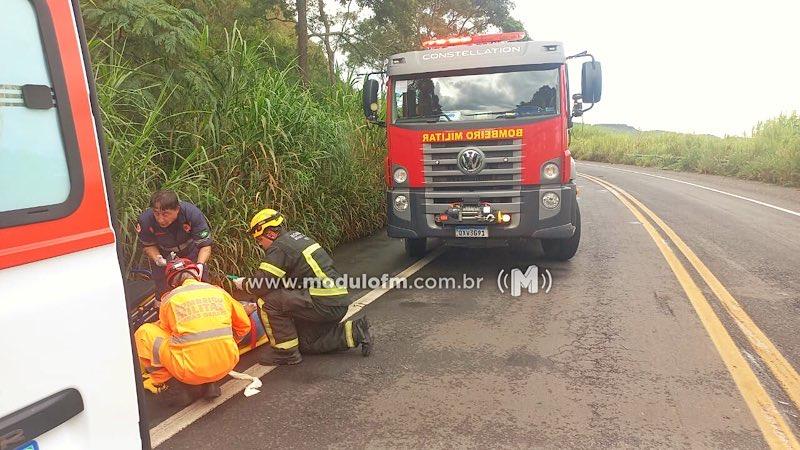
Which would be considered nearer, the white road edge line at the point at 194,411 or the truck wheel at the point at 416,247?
the white road edge line at the point at 194,411

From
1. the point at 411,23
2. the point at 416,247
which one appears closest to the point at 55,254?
the point at 416,247

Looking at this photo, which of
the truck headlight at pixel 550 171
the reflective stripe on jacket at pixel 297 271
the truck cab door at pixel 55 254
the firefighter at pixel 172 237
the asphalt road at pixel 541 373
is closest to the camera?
the truck cab door at pixel 55 254

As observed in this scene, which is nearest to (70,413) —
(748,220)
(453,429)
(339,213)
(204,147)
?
(453,429)

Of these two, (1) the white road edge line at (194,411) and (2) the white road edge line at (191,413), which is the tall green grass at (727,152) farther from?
(2) the white road edge line at (191,413)

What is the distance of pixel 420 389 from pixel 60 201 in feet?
8.10

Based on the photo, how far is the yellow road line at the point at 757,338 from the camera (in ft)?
11.0

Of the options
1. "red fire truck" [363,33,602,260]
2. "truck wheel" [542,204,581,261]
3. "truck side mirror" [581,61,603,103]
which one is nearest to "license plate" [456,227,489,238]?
"red fire truck" [363,33,602,260]

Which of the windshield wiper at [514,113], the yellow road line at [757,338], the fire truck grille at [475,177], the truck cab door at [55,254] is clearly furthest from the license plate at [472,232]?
the truck cab door at [55,254]

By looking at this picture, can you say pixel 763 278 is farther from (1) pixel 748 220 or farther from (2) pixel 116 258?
(2) pixel 116 258

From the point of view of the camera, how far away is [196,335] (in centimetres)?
298

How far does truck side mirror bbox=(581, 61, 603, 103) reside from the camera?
240 inches

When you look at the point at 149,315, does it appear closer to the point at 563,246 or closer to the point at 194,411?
the point at 194,411

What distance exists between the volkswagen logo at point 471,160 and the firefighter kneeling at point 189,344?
3.38 m

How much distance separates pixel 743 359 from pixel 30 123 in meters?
4.27
